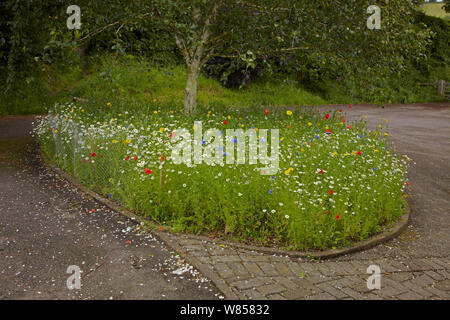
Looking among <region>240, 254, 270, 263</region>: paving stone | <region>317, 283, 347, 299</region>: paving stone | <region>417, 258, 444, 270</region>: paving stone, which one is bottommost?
<region>417, 258, 444, 270</region>: paving stone

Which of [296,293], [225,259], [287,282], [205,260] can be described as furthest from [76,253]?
[296,293]

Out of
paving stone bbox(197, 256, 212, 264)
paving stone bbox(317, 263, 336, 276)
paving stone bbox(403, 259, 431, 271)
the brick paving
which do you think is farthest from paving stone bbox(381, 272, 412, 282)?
paving stone bbox(197, 256, 212, 264)

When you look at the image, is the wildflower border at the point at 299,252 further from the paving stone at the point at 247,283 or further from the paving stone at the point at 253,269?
the paving stone at the point at 247,283

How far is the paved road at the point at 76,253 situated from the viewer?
4.35m

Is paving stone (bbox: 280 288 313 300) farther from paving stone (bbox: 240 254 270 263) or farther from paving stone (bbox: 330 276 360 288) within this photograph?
paving stone (bbox: 240 254 270 263)

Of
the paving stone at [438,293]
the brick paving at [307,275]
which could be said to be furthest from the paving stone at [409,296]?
the paving stone at [438,293]

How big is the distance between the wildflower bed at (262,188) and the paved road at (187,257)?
0.37 metres

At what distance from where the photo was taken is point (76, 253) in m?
5.24

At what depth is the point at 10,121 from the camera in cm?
1533

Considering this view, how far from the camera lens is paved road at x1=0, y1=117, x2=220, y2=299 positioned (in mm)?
4352

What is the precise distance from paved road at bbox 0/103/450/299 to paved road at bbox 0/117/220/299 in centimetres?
1

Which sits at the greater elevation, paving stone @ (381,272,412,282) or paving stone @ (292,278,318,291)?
paving stone @ (292,278,318,291)

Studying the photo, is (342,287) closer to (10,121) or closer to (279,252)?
(279,252)

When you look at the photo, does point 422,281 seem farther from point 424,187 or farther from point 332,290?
point 424,187
